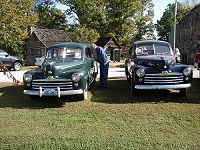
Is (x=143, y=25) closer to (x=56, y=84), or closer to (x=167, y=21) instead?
(x=167, y=21)

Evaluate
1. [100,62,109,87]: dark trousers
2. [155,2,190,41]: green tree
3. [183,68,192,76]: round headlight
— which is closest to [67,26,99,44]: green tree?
[100,62,109,87]: dark trousers

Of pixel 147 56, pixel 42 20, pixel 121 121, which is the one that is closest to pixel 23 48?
pixel 42 20

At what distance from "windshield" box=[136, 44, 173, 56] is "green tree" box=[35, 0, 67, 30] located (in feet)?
128

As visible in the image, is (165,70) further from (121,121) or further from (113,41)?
(113,41)

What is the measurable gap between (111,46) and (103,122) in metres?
34.4

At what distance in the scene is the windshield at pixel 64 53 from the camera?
8462 mm

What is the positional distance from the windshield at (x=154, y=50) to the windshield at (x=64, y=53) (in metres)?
2.30

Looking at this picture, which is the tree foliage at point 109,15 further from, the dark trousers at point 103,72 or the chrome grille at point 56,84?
the chrome grille at point 56,84

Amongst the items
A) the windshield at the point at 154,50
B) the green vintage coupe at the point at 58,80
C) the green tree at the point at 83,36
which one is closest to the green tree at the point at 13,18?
the green tree at the point at 83,36

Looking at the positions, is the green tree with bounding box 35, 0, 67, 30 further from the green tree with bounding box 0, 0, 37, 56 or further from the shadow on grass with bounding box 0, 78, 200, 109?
the shadow on grass with bounding box 0, 78, 200, 109

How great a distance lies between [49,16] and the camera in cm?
4925

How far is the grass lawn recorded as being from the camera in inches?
188

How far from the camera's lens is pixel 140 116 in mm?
6176

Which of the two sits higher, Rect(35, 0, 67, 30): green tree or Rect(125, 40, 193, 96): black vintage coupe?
Rect(35, 0, 67, 30): green tree
